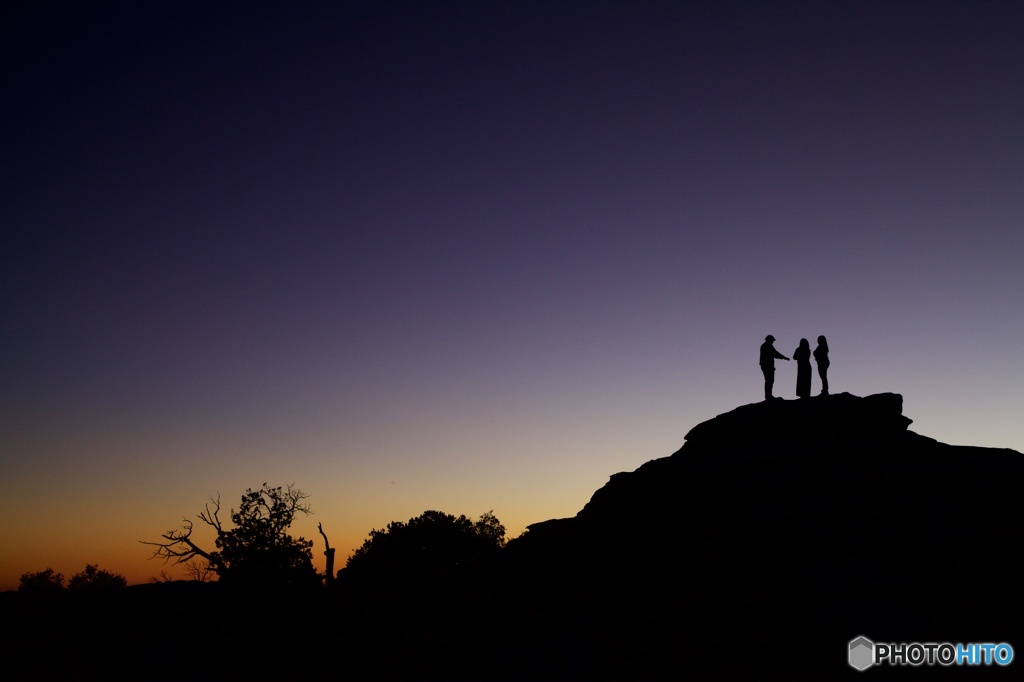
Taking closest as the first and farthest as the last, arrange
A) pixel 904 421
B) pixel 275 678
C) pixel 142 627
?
pixel 275 678 < pixel 904 421 < pixel 142 627

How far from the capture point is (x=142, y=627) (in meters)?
24.8

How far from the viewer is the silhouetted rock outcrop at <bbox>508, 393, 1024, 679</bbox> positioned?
51.7 feet

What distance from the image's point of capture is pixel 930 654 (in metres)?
14.5

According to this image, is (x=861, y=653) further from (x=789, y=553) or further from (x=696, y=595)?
(x=696, y=595)

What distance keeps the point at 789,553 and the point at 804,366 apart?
913 centimetres

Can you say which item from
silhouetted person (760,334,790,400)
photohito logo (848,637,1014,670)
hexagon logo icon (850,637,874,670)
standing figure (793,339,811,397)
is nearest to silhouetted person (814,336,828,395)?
standing figure (793,339,811,397)

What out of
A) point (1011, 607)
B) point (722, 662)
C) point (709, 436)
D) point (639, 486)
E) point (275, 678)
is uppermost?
point (709, 436)

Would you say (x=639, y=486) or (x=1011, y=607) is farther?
(x=639, y=486)

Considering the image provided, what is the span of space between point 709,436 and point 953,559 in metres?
9.67

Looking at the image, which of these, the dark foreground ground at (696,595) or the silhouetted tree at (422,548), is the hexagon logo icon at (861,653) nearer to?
the dark foreground ground at (696,595)

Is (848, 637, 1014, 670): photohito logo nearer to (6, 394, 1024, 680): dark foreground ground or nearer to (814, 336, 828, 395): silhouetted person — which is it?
(6, 394, 1024, 680): dark foreground ground

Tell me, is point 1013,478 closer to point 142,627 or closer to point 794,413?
point 794,413

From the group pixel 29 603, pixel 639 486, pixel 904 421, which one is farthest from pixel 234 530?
pixel 904 421

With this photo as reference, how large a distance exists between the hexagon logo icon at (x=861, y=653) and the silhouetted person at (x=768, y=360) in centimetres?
1143
